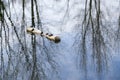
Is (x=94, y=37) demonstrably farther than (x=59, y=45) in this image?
Yes

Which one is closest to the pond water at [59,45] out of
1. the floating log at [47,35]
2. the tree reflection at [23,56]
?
the tree reflection at [23,56]

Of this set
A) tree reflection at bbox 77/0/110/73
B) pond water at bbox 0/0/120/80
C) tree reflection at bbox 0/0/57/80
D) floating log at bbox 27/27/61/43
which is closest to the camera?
pond water at bbox 0/0/120/80

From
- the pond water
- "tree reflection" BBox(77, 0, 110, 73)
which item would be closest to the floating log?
the pond water

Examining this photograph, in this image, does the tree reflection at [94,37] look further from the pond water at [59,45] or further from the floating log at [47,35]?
the floating log at [47,35]

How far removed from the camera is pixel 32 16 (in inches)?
483

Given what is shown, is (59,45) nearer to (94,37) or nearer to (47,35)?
(47,35)

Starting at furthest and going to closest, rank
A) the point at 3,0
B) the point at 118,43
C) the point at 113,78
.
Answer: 1. the point at 3,0
2. the point at 118,43
3. the point at 113,78

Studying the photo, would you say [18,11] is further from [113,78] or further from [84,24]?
[113,78]

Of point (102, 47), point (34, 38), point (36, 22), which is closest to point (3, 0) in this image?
point (36, 22)

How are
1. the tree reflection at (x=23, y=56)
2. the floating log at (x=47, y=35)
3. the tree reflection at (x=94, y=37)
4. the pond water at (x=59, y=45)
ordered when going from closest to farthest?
the pond water at (x=59, y=45) → the tree reflection at (x=23, y=56) → the tree reflection at (x=94, y=37) → the floating log at (x=47, y=35)

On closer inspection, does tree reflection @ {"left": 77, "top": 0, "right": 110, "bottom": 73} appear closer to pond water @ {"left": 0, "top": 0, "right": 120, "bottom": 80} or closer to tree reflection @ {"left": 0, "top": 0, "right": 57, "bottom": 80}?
pond water @ {"left": 0, "top": 0, "right": 120, "bottom": 80}

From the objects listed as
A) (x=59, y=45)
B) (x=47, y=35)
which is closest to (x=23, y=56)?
(x=47, y=35)

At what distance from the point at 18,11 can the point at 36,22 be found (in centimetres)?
192

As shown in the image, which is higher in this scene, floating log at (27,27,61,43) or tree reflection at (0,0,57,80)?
floating log at (27,27,61,43)
